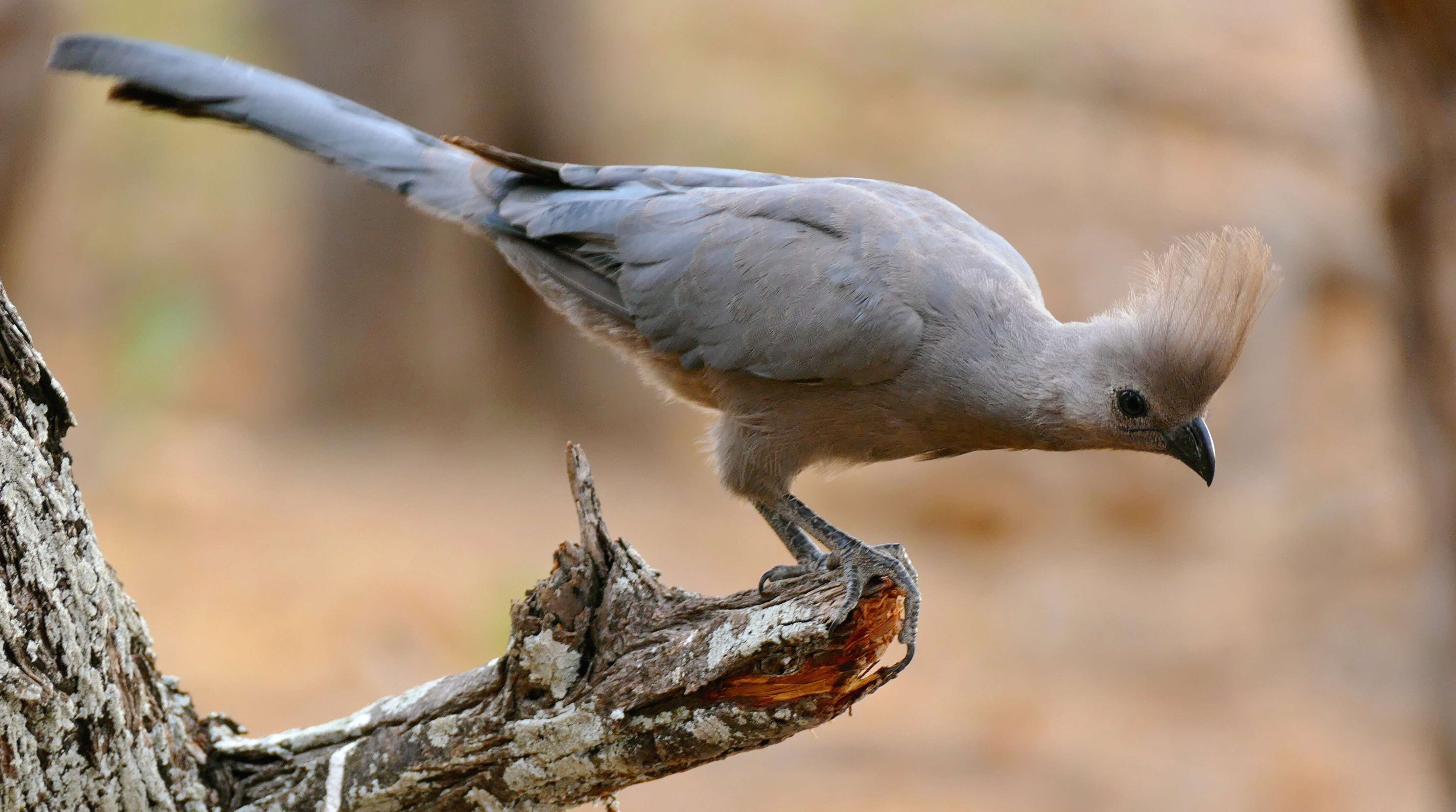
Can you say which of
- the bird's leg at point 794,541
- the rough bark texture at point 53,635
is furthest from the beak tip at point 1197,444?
the rough bark texture at point 53,635

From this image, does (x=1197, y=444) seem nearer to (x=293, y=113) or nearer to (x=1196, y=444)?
(x=1196, y=444)

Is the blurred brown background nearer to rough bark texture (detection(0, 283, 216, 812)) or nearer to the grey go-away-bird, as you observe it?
the grey go-away-bird

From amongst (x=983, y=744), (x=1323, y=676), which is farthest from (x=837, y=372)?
(x=1323, y=676)

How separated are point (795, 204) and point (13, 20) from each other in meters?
4.50

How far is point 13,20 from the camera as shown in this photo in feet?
19.3

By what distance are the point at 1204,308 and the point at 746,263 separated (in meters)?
1.37

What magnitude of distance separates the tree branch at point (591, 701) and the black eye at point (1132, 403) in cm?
96

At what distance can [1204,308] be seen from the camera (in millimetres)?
3209

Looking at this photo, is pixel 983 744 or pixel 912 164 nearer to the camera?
pixel 983 744

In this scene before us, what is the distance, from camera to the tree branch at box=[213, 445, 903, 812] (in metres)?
2.74

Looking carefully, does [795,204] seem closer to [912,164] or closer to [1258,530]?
[1258,530]

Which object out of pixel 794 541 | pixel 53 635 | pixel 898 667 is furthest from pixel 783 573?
pixel 53 635

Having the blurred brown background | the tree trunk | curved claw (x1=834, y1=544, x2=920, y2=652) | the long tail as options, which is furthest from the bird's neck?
the tree trunk

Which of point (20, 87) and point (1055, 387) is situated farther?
point (20, 87)
